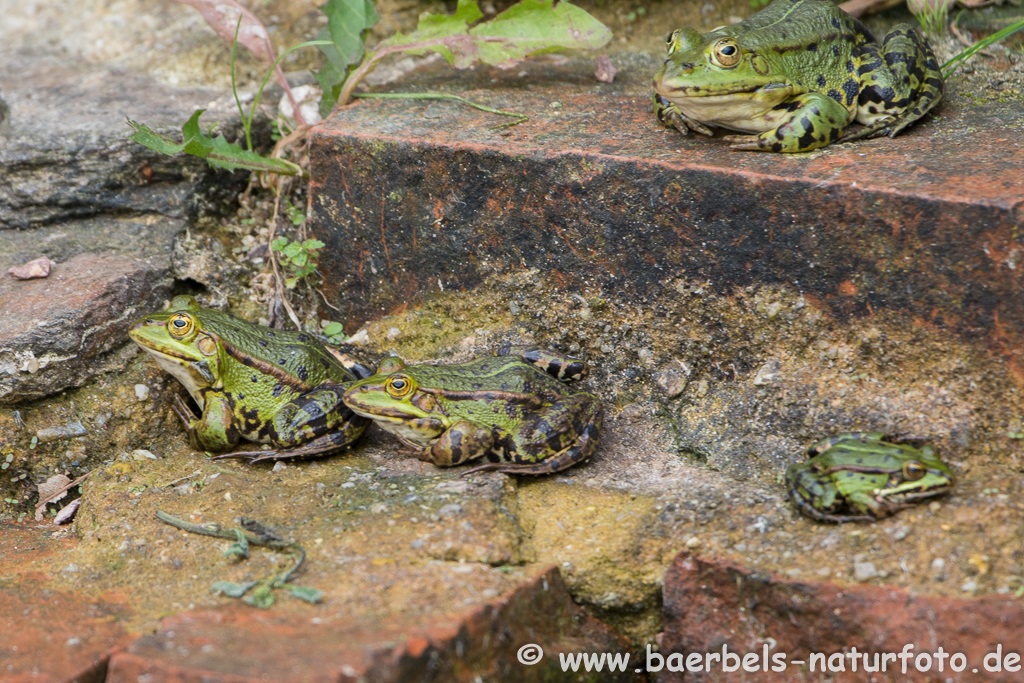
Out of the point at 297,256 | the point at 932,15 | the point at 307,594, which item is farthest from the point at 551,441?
the point at 932,15

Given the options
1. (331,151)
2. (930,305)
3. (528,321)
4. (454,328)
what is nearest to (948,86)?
(930,305)

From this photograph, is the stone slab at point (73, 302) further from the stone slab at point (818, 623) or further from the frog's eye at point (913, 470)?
the frog's eye at point (913, 470)

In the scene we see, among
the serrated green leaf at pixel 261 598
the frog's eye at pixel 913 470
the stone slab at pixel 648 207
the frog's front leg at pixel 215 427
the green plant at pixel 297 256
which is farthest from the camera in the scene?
the green plant at pixel 297 256

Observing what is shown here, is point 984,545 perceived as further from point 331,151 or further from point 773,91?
point 331,151

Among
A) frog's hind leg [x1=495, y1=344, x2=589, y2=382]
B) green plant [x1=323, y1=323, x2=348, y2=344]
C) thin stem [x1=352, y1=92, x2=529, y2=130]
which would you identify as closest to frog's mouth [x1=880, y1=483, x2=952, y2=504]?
frog's hind leg [x1=495, y1=344, x2=589, y2=382]

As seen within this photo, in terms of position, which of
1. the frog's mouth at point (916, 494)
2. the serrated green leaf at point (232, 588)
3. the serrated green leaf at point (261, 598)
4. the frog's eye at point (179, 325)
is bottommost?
the serrated green leaf at point (232, 588)

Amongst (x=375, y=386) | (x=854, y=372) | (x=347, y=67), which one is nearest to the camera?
(x=854, y=372)

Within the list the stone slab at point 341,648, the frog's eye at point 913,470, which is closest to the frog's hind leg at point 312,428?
the stone slab at point 341,648
